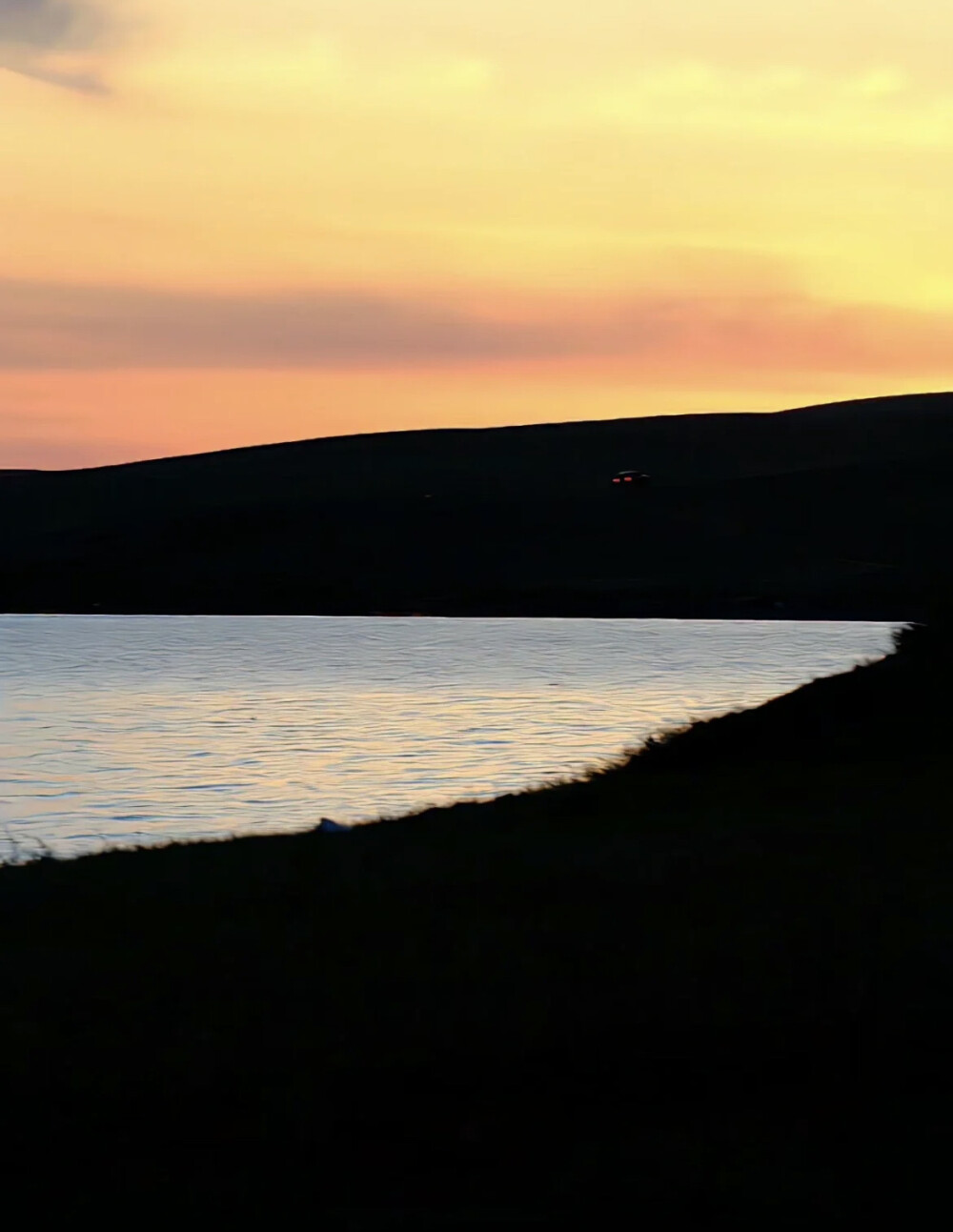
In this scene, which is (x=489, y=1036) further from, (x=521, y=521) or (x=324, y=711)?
(x=521, y=521)

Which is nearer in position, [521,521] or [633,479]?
[521,521]

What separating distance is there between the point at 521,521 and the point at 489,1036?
316 feet

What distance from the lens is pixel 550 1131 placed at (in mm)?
7734

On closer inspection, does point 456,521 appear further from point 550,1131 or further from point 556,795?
point 550,1131

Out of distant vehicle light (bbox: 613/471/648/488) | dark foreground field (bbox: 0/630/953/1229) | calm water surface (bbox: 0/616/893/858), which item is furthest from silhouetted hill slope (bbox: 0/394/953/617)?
dark foreground field (bbox: 0/630/953/1229)

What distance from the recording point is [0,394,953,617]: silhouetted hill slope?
290ft

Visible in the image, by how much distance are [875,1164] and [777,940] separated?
3.09m

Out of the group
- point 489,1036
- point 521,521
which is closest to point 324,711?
point 489,1036

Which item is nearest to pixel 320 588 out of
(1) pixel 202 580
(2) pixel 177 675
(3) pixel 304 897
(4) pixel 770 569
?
(1) pixel 202 580

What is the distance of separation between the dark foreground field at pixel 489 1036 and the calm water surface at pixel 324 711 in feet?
25.4

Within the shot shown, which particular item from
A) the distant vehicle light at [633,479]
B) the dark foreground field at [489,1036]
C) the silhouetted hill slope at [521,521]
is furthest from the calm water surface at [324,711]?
the distant vehicle light at [633,479]

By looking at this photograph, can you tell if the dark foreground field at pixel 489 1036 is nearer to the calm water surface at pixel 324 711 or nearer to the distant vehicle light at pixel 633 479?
the calm water surface at pixel 324 711

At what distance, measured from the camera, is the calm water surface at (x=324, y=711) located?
2312cm

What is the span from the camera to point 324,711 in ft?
120
